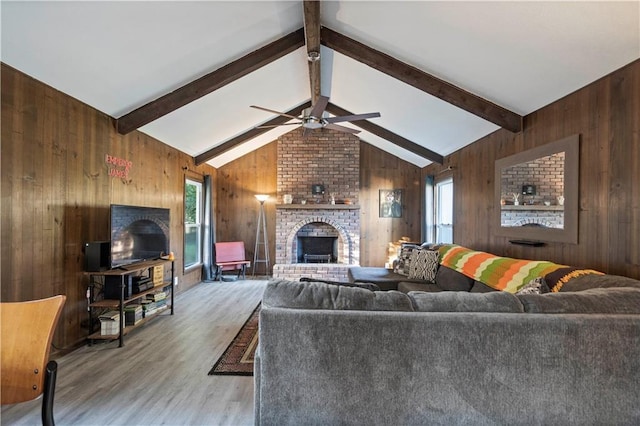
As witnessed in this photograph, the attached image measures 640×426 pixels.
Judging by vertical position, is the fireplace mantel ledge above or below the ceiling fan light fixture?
below

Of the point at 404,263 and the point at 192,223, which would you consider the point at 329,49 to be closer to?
the point at 404,263

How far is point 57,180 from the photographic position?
2.84m

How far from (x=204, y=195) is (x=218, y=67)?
3.26m

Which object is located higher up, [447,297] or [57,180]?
[57,180]

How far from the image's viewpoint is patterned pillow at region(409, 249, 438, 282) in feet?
13.3

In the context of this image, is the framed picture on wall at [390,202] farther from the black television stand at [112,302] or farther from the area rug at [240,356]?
the black television stand at [112,302]

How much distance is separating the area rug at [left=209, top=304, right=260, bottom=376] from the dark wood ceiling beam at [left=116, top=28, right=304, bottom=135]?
8.80ft

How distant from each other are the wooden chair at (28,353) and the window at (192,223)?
4.31m

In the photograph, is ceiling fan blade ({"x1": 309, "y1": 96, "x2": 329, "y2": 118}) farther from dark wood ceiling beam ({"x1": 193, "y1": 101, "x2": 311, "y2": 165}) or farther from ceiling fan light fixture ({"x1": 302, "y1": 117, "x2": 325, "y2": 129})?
dark wood ceiling beam ({"x1": 193, "y1": 101, "x2": 311, "y2": 165})

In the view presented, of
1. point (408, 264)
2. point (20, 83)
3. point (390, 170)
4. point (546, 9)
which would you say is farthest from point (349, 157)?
point (20, 83)

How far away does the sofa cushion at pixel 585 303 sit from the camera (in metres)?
1.48

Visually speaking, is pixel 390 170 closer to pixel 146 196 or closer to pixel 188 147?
pixel 188 147

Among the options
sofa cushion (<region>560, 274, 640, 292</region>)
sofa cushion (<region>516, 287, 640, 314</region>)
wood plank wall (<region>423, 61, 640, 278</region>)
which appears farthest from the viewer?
wood plank wall (<region>423, 61, 640, 278</region>)

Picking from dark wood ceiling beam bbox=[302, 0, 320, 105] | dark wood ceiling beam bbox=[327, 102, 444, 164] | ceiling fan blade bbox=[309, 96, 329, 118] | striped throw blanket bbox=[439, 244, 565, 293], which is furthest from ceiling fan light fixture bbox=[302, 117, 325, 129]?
striped throw blanket bbox=[439, 244, 565, 293]
